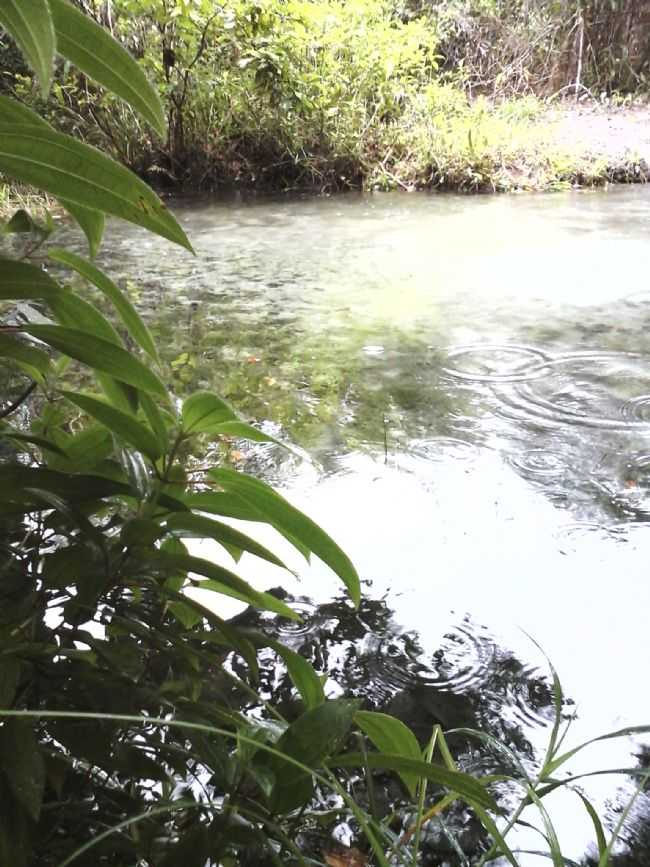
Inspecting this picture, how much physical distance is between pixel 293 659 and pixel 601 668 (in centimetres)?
71

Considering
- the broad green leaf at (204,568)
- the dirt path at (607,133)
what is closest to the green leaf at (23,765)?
the broad green leaf at (204,568)

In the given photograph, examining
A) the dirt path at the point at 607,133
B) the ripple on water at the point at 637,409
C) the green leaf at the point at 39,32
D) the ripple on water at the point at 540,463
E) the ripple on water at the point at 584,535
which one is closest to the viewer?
the green leaf at the point at 39,32

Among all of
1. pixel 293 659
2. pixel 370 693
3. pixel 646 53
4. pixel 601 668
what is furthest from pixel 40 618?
pixel 646 53

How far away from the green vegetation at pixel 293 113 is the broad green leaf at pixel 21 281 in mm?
5920

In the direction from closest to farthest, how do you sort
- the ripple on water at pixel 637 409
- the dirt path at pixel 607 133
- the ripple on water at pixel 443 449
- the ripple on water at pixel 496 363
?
1. the ripple on water at pixel 443 449
2. the ripple on water at pixel 637 409
3. the ripple on water at pixel 496 363
4. the dirt path at pixel 607 133

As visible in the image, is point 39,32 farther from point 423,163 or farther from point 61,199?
point 423,163

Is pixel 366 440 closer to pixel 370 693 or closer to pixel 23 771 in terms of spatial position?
pixel 370 693

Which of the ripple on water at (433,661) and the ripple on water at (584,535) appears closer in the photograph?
the ripple on water at (433,661)

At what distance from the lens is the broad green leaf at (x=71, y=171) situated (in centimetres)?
56

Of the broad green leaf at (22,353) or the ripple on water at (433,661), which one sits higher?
the broad green leaf at (22,353)

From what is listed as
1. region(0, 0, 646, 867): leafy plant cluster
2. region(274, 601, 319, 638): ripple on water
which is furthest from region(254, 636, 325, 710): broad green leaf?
region(274, 601, 319, 638): ripple on water

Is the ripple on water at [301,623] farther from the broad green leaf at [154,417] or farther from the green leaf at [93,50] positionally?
the green leaf at [93,50]

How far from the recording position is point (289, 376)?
8.03 feet

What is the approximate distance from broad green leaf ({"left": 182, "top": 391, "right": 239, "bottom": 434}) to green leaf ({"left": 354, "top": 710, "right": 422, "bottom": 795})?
301 millimetres
